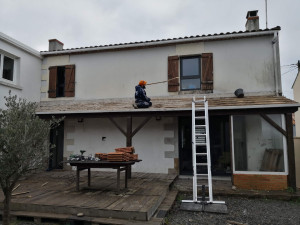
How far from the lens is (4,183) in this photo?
3.68m

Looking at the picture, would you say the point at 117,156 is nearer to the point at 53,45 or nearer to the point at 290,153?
the point at 290,153

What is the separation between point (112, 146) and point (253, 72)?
5.48m

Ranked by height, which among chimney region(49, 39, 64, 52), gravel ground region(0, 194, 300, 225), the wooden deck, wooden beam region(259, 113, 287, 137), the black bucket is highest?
chimney region(49, 39, 64, 52)

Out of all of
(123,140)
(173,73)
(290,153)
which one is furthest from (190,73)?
(290,153)

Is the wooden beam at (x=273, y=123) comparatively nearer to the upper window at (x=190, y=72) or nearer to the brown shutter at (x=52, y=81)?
the upper window at (x=190, y=72)

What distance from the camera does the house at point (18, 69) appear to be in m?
8.43

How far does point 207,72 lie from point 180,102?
161 centimetres

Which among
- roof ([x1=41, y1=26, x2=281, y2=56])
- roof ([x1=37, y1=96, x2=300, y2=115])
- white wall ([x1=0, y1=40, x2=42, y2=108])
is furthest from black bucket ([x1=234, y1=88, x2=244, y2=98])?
white wall ([x1=0, y1=40, x2=42, y2=108])

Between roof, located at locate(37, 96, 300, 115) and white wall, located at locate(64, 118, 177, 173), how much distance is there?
0.70 m

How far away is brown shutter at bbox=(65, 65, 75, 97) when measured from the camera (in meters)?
9.72

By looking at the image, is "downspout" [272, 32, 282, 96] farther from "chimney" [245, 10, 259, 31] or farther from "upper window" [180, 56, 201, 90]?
"upper window" [180, 56, 201, 90]

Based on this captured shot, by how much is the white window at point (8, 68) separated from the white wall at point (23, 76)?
6 cm

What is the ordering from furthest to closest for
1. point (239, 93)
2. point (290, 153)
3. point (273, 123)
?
point (239, 93), point (273, 123), point (290, 153)

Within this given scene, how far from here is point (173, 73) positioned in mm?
8836
